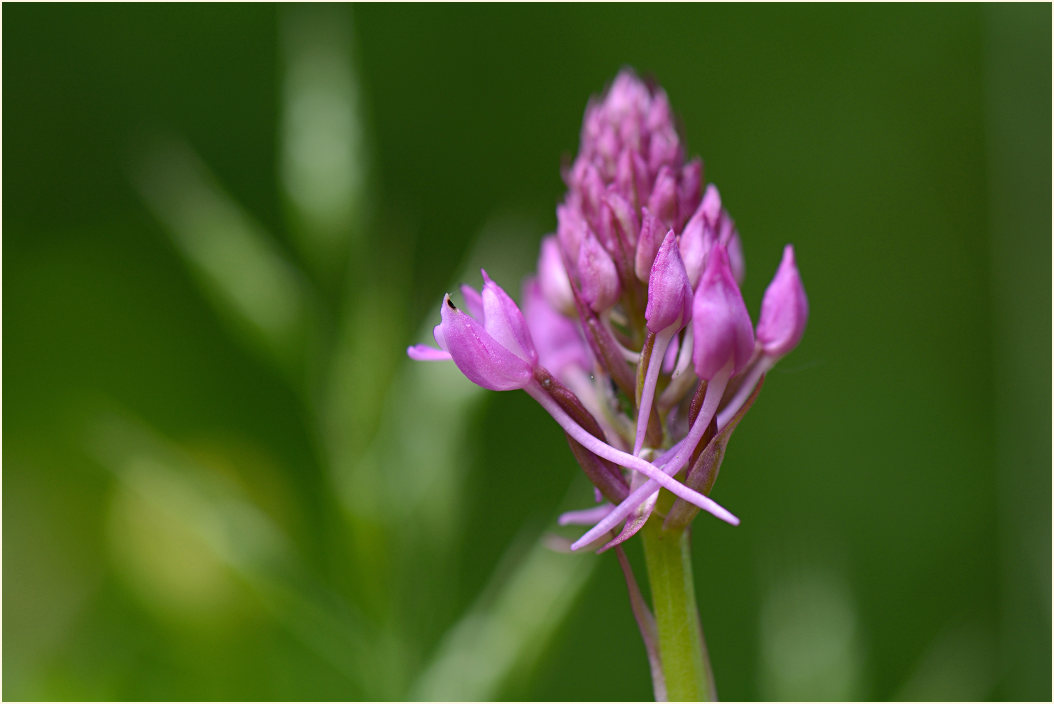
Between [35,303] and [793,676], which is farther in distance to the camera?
[35,303]

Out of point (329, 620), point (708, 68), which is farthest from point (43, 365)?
point (708, 68)

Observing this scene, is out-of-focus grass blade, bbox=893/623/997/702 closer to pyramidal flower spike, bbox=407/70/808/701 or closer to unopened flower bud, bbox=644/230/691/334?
pyramidal flower spike, bbox=407/70/808/701

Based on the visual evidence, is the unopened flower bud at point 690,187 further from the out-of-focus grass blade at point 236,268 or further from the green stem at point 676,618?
the out-of-focus grass blade at point 236,268

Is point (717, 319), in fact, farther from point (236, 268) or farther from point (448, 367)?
point (236, 268)

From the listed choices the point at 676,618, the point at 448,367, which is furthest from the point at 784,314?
the point at 448,367

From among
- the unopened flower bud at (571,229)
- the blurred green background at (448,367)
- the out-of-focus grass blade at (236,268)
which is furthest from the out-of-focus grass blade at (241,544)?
the unopened flower bud at (571,229)

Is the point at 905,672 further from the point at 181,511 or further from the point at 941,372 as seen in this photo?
the point at 181,511

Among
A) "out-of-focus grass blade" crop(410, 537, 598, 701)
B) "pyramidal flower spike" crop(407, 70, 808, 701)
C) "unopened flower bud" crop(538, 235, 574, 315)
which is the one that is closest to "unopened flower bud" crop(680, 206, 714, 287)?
"pyramidal flower spike" crop(407, 70, 808, 701)
